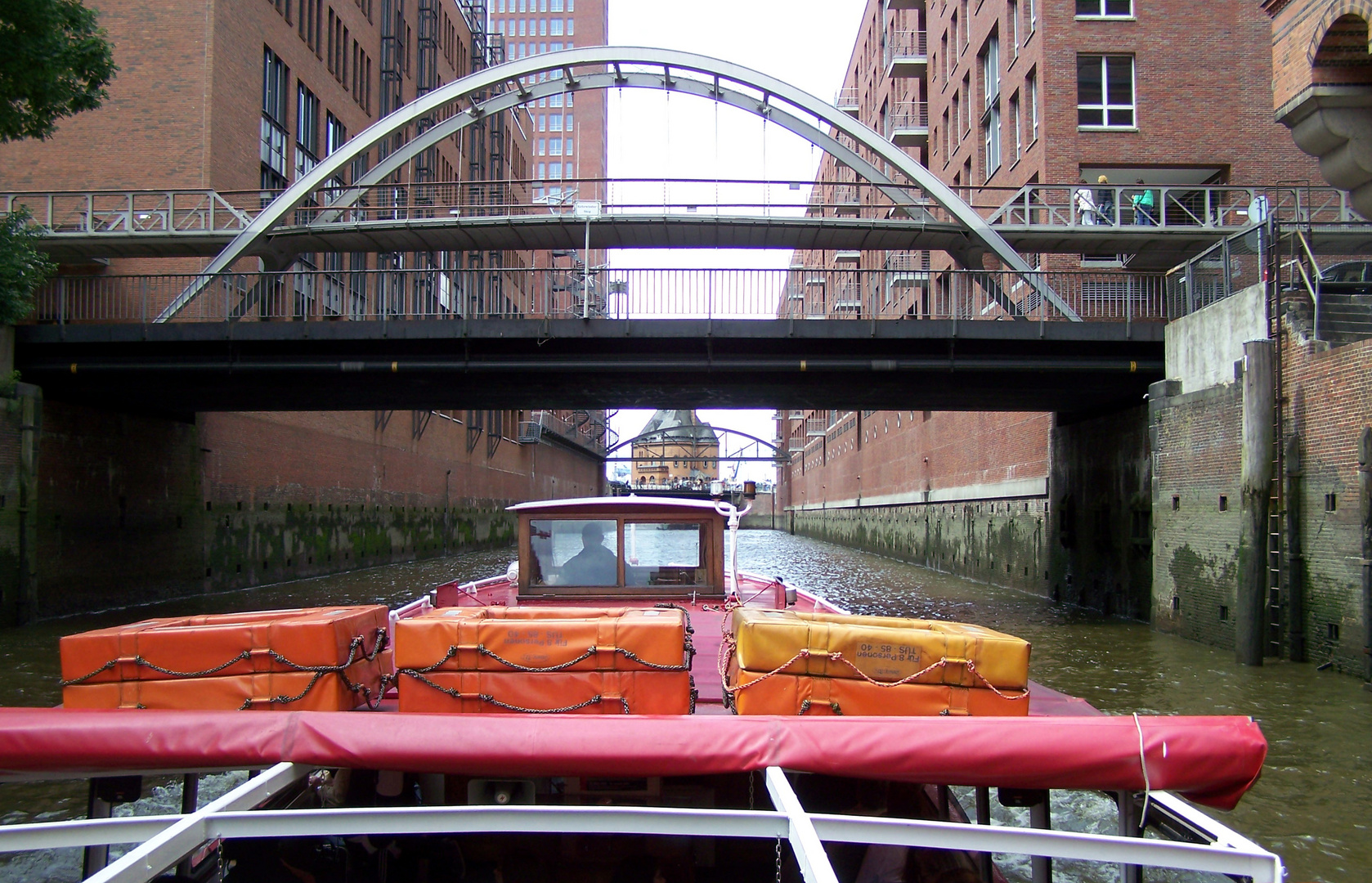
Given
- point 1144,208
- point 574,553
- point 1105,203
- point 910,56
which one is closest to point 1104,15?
point 1105,203

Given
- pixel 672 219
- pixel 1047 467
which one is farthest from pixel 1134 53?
pixel 672 219

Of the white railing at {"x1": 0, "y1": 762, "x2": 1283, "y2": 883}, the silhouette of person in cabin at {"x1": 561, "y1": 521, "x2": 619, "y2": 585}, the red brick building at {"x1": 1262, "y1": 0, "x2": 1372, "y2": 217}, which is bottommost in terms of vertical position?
the white railing at {"x1": 0, "y1": 762, "x2": 1283, "y2": 883}

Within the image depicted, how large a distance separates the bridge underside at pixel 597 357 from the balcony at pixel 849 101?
134 feet

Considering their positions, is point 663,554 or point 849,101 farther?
point 849,101

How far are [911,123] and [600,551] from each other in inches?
1494

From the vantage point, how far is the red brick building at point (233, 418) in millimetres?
19906

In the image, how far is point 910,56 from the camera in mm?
40719

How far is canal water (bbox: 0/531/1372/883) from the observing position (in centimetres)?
697

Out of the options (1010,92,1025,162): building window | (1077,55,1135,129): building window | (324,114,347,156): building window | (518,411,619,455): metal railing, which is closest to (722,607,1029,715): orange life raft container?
(1077,55,1135,129): building window

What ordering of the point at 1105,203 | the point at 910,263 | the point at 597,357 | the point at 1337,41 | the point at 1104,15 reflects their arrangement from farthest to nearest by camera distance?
the point at 910,263 → the point at 1104,15 → the point at 1105,203 → the point at 597,357 → the point at 1337,41

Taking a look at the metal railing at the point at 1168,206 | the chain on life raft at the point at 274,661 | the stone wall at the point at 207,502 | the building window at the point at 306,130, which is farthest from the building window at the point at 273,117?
the chain on life raft at the point at 274,661

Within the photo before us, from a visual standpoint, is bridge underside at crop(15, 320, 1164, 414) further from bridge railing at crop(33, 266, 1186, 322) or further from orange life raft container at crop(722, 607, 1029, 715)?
orange life raft container at crop(722, 607, 1029, 715)

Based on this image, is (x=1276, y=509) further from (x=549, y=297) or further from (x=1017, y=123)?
(x=1017, y=123)

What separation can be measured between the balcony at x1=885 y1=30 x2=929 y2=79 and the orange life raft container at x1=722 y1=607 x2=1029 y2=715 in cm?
3960
